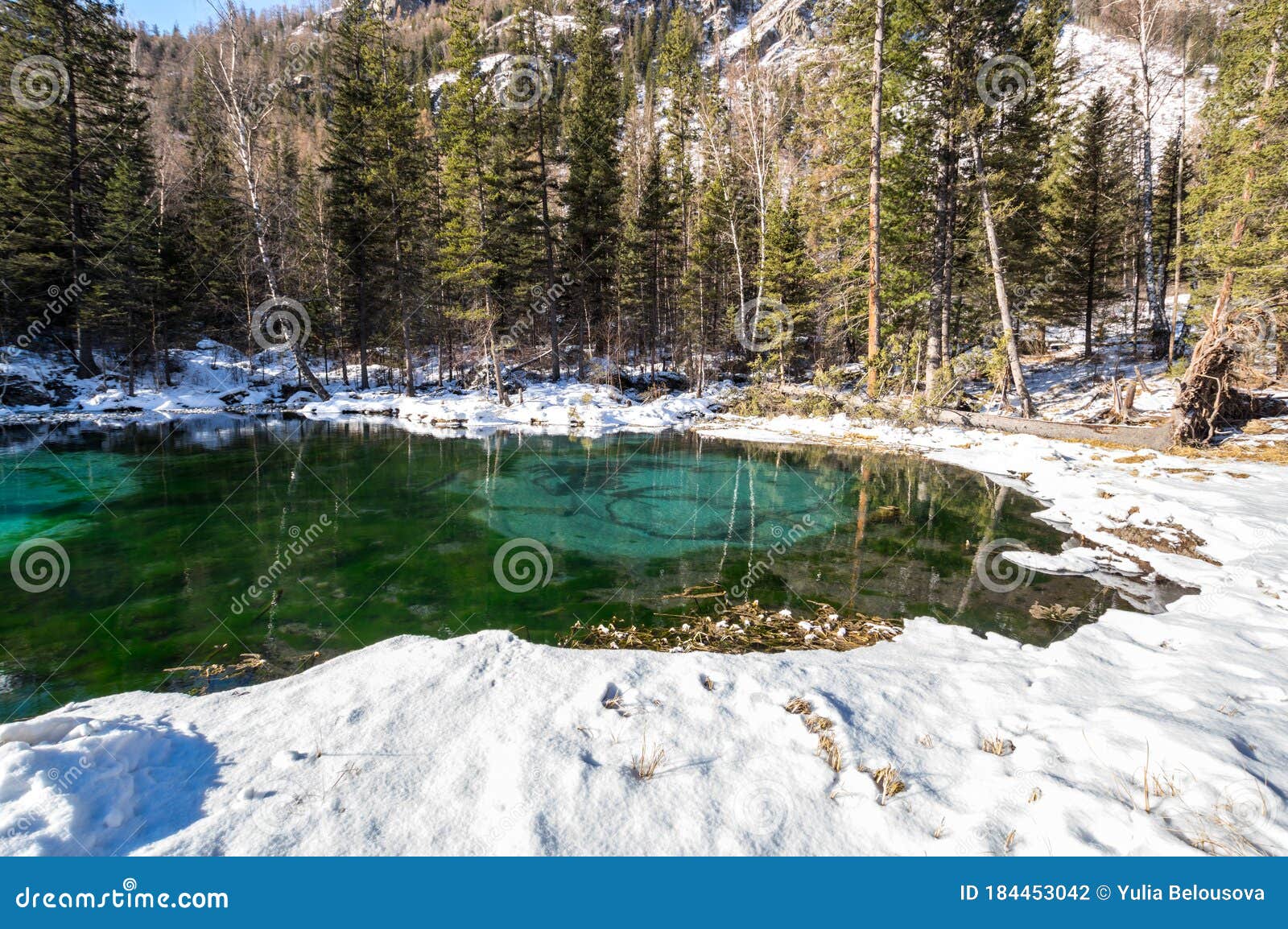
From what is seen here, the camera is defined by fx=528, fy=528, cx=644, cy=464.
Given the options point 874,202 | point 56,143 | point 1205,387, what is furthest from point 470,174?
point 1205,387

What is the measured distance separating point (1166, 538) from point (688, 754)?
831 cm

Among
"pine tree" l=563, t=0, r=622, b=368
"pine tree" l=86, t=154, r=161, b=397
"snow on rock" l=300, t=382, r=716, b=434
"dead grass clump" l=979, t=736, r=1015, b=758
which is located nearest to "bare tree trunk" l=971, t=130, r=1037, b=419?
"snow on rock" l=300, t=382, r=716, b=434

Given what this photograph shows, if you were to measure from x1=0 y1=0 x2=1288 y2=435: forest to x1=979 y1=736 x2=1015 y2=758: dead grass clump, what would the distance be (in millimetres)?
15778

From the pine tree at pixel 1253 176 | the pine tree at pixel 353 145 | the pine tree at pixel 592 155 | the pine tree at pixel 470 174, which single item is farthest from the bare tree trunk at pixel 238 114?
the pine tree at pixel 1253 176

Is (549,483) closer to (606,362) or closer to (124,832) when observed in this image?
(124,832)

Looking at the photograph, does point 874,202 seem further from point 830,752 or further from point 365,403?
point 365,403

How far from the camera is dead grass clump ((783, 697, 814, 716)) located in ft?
11.6

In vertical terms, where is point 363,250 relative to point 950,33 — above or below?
below

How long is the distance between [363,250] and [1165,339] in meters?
41.4

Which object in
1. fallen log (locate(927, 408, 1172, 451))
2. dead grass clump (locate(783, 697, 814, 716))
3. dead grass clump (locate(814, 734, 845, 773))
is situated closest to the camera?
dead grass clump (locate(814, 734, 845, 773))

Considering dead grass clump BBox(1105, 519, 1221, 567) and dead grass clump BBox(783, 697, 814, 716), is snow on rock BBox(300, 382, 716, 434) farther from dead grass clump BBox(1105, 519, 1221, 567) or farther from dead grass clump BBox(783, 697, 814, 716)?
dead grass clump BBox(783, 697, 814, 716)

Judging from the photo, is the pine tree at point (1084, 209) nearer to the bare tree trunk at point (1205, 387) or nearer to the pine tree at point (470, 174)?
the bare tree trunk at point (1205, 387)

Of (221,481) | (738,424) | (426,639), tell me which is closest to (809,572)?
(426,639)

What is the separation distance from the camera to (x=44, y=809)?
2.40m
